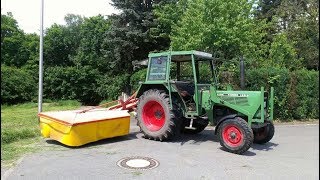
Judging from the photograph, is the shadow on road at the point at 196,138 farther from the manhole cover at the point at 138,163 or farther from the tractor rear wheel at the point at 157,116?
the manhole cover at the point at 138,163

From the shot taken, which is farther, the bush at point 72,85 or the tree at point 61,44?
the tree at point 61,44

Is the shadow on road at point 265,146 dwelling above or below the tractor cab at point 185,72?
below

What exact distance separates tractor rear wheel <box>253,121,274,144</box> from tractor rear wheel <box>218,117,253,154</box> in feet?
3.88

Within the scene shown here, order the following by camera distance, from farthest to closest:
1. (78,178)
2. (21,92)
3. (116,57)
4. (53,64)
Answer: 1. (53,64)
2. (21,92)
3. (116,57)
4. (78,178)

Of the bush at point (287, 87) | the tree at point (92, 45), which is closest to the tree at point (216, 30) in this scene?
the bush at point (287, 87)

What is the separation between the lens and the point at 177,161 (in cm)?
Answer: 645

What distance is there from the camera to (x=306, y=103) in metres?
12.3

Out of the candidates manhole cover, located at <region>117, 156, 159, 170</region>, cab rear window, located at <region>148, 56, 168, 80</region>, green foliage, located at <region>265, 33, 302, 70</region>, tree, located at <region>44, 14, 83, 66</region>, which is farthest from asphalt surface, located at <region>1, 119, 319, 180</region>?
tree, located at <region>44, 14, 83, 66</region>

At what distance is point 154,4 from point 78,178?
16.4 metres

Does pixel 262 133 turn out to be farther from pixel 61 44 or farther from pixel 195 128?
pixel 61 44

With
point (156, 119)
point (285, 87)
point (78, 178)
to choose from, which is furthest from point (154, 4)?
point (78, 178)

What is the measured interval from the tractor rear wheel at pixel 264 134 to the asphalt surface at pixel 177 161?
0.19 meters

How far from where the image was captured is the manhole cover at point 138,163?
19.9 feet

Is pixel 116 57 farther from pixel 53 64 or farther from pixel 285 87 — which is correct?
pixel 285 87
